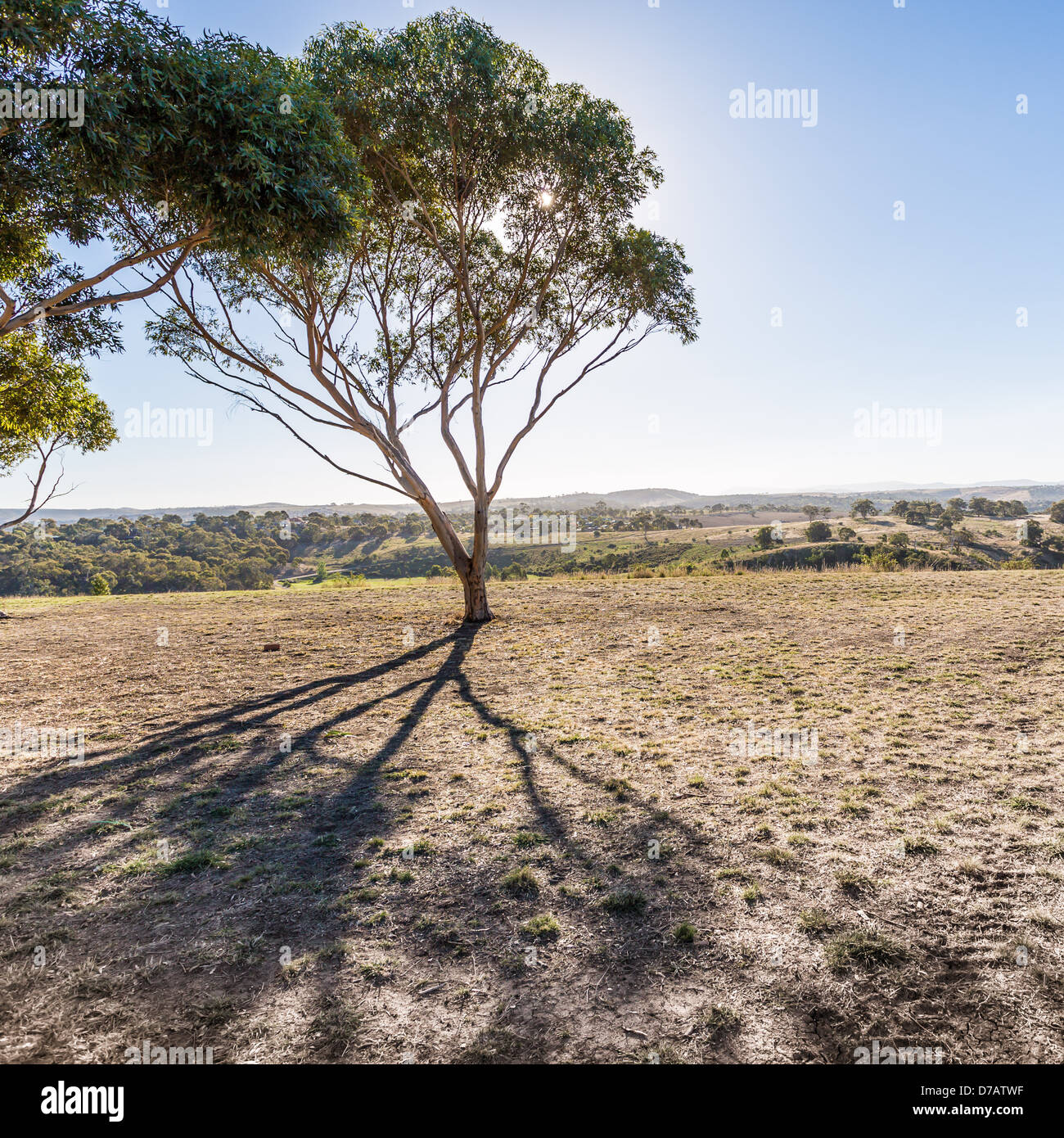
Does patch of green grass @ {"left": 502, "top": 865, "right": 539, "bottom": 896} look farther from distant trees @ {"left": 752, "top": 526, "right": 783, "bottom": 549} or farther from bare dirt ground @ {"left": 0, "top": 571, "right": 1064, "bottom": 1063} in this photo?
distant trees @ {"left": 752, "top": 526, "right": 783, "bottom": 549}

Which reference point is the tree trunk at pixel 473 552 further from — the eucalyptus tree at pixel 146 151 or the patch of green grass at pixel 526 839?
the patch of green grass at pixel 526 839

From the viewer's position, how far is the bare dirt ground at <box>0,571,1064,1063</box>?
287 cm

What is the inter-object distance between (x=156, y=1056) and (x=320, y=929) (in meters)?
1.04

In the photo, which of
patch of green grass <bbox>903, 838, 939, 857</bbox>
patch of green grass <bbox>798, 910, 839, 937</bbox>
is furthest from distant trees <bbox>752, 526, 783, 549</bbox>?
patch of green grass <bbox>798, 910, 839, 937</bbox>

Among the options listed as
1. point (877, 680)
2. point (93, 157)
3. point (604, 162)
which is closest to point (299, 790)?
point (93, 157)

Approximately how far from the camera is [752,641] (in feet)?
40.7

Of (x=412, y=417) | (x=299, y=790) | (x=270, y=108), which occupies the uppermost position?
(x=270, y=108)

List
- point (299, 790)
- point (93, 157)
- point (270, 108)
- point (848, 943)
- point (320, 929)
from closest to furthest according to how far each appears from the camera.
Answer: point (848, 943), point (320, 929), point (299, 790), point (93, 157), point (270, 108)

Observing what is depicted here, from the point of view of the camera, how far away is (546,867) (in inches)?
171

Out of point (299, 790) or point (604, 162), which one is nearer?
point (299, 790)

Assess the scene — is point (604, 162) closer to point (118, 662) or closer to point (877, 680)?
point (877, 680)

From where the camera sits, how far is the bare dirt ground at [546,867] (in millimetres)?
A: 2865

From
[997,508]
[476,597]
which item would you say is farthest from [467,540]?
[997,508]
